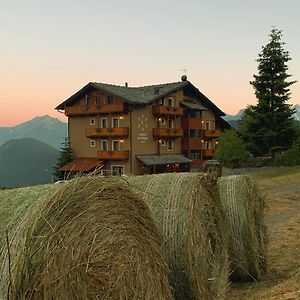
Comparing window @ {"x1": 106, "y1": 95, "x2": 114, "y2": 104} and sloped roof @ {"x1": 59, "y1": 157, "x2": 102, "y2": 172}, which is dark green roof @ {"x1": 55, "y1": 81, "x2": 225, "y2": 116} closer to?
window @ {"x1": 106, "y1": 95, "x2": 114, "y2": 104}

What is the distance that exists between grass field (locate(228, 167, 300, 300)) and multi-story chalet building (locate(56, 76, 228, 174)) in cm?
2025

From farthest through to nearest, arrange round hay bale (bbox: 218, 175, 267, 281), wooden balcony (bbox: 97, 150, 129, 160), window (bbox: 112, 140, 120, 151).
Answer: window (bbox: 112, 140, 120, 151) → wooden balcony (bbox: 97, 150, 129, 160) → round hay bale (bbox: 218, 175, 267, 281)

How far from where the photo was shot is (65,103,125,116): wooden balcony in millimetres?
38803

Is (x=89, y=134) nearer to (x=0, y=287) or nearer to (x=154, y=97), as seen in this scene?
(x=154, y=97)

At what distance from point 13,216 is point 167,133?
125ft

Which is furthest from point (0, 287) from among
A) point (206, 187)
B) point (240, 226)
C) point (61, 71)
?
point (61, 71)

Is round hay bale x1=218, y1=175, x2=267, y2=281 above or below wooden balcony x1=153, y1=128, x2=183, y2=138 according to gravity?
below

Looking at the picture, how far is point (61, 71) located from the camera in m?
47.6

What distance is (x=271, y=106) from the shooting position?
37500mm

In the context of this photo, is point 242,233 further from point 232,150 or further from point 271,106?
point 271,106

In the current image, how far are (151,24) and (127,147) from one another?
1159 cm

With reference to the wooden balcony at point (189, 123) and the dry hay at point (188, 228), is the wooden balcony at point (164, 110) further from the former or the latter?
the dry hay at point (188, 228)

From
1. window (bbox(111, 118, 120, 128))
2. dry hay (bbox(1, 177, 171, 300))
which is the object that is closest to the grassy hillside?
window (bbox(111, 118, 120, 128))

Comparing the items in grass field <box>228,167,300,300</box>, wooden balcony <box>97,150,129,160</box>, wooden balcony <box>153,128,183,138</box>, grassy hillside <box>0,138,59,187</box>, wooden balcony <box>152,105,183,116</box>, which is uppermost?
wooden balcony <box>152,105,183,116</box>
